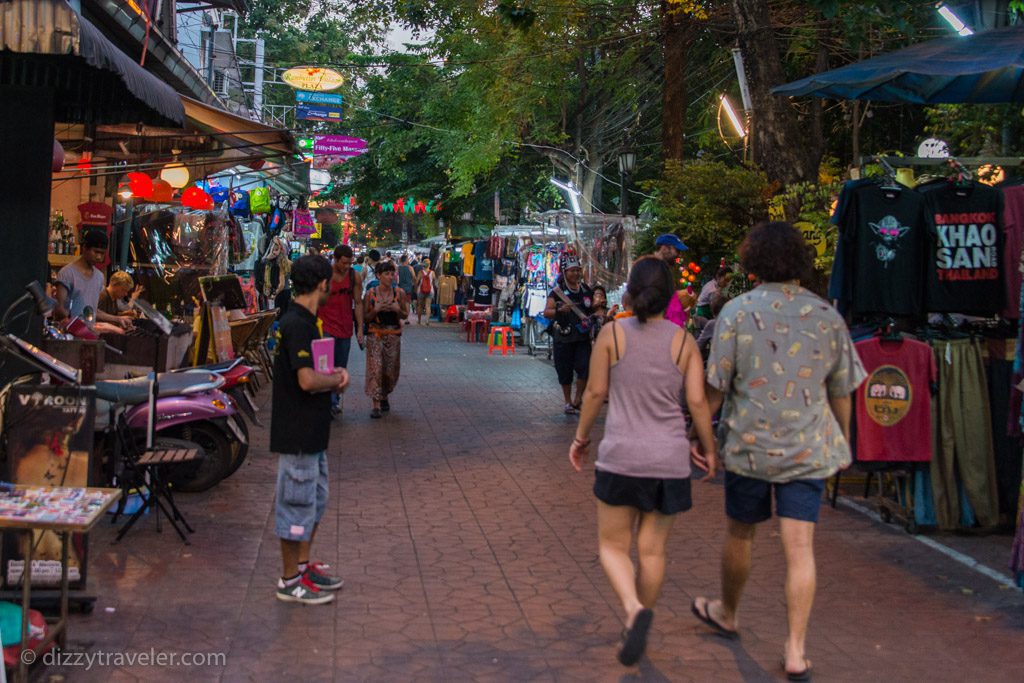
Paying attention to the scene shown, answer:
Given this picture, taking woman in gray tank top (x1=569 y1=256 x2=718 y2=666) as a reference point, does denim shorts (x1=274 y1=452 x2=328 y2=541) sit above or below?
below

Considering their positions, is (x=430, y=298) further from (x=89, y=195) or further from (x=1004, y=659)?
(x=1004, y=659)

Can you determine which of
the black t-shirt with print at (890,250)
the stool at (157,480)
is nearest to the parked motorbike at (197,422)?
the stool at (157,480)

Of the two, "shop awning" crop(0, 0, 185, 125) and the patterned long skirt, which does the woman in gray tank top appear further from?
the patterned long skirt

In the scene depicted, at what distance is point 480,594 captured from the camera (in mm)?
6473

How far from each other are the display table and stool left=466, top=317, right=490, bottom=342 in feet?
74.3

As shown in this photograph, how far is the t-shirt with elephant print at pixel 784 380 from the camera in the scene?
16.9ft

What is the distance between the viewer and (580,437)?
17.8 feet

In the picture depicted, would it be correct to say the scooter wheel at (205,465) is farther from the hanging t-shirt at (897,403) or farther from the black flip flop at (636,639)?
the black flip flop at (636,639)

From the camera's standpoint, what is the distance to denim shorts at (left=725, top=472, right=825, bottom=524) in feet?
16.8

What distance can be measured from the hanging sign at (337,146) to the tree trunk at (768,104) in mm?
14783

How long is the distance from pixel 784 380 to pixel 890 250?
3177mm

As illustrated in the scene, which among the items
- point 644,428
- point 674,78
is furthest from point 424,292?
point 644,428

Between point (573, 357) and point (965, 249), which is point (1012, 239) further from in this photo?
point (573, 357)

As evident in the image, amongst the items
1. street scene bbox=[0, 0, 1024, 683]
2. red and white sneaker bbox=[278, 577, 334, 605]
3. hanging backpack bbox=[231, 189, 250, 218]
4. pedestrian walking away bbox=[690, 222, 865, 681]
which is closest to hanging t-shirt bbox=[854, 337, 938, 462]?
street scene bbox=[0, 0, 1024, 683]
